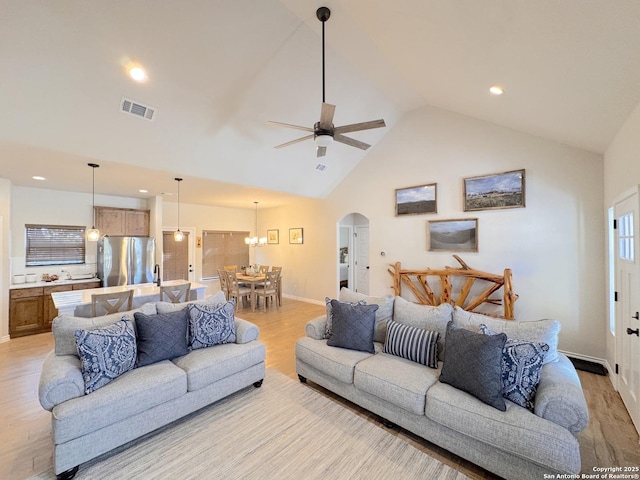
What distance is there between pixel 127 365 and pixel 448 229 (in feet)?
15.8

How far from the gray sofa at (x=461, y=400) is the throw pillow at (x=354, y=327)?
7 cm

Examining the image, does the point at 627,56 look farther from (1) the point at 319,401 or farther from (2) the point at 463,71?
(1) the point at 319,401

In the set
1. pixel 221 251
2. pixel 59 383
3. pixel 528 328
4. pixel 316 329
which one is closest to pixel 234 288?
pixel 221 251

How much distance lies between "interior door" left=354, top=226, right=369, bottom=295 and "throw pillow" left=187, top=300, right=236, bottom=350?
5086mm

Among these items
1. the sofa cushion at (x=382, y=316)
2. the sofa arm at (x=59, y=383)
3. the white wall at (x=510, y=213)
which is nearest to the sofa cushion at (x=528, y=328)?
the sofa cushion at (x=382, y=316)

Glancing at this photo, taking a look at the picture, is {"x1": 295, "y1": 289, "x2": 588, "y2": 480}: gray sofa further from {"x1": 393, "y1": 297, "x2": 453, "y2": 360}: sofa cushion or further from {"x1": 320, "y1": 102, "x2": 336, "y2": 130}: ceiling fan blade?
{"x1": 320, "y1": 102, "x2": 336, "y2": 130}: ceiling fan blade

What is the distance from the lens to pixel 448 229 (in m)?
4.81

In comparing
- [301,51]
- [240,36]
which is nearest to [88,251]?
[240,36]

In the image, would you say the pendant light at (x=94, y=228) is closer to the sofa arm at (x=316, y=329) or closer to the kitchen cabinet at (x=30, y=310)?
the kitchen cabinet at (x=30, y=310)

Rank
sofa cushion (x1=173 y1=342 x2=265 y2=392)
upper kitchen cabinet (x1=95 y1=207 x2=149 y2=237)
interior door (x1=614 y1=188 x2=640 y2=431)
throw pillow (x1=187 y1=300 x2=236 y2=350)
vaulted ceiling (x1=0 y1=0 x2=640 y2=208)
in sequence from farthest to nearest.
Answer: upper kitchen cabinet (x1=95 y1=207 x2=149 y2=237) < throw pillow (x1=187 y1=300 x2=236 y2=350) < sofa cushion (x1=173 y1=342 x2=265 y2=392) < interior door (x1=614 y1=188 x2=640 y2=431) < vaulted ceiling (x1=0 y1=0 x2=640 y2=208)

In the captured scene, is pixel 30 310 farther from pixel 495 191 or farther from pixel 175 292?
pixel 495 191

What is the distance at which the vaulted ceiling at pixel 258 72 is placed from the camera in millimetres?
1956

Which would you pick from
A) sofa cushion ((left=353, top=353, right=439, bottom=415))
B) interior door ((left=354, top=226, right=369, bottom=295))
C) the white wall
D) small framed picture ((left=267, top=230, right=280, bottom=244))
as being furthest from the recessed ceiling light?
interior door ((left=354, top=226, right=369, bottom=295))

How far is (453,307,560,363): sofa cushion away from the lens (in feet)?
7.00
